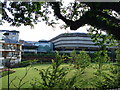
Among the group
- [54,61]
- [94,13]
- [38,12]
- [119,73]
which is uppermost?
[38,12]

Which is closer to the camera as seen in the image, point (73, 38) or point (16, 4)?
point (16, 4)

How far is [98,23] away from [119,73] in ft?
9.14

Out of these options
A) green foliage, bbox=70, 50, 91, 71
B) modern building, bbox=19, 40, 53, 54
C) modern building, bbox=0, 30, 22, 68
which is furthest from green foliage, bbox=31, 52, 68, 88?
modern building, bbox=19, 40, 53, 54

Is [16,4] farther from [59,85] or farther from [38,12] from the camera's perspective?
[59,85]

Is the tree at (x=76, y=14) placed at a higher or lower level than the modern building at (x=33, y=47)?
higher

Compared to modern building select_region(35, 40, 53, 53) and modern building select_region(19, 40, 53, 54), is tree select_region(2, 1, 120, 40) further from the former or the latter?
modern building select_region(35, 40, 53, 53)

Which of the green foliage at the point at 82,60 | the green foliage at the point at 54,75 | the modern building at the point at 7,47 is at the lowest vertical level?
the green foliage at the point at 82,60

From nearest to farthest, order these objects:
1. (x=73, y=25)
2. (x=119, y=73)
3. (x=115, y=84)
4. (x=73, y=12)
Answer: (x=73, y=25) < (x=73, y=12) < (x=115, y=84) < (x=119, y=73)

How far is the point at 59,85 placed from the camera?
2.34m

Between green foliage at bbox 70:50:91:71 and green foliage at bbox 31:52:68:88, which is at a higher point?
green foliage at bbox 31:52:68:88

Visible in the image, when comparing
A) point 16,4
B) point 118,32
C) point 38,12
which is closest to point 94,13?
point 118,32

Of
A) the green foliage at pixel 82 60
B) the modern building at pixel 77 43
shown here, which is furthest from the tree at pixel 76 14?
the modern building at pixel 77 43

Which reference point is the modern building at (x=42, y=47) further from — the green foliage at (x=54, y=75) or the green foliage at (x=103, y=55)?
the green foliage at (x=54, y=75)

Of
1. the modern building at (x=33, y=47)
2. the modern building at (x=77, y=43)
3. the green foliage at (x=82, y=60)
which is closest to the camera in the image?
the green foliage at (x=82, y=60)
